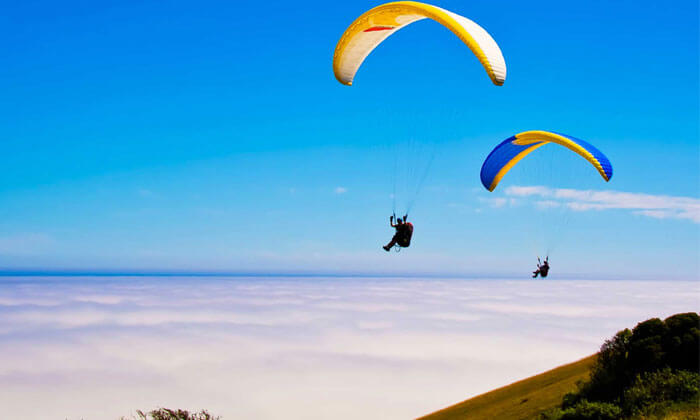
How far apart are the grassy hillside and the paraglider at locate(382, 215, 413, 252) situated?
23.2m

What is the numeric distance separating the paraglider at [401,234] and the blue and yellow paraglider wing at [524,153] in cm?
868

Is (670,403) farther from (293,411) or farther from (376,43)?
(293,411)

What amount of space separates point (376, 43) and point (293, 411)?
178 metres

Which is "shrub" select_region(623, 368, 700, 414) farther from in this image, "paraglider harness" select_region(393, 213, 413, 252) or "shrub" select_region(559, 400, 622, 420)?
"paraglider harness" select_region(393, 213, 413, 252)

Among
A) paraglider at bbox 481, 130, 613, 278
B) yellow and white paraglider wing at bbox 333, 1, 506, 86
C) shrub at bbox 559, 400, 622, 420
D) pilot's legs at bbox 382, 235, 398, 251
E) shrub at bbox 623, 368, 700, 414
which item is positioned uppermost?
yellow and white paraglider wing at bbox 333, 1, 506, 86

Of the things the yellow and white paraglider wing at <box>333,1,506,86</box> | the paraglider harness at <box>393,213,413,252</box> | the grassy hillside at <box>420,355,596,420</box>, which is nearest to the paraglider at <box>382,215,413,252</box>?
the paraglider harness at <box>393,213,413,252</box>

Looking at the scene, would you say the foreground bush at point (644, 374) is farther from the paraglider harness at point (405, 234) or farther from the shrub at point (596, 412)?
the paraglider harness at point (405, 234)

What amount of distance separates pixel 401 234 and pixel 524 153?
1056 centimetres

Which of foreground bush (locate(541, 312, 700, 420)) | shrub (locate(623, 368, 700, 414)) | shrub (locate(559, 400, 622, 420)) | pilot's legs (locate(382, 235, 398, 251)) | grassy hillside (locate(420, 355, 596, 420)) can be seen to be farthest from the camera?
grassy hillside (locate(420, 355, 596, 420))

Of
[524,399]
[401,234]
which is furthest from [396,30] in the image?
[524,399]

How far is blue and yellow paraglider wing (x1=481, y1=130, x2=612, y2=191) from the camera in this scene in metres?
21.8

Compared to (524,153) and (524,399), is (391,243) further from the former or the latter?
→ (524,399)

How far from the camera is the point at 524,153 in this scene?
25.9m

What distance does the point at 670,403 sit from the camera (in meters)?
24.3
